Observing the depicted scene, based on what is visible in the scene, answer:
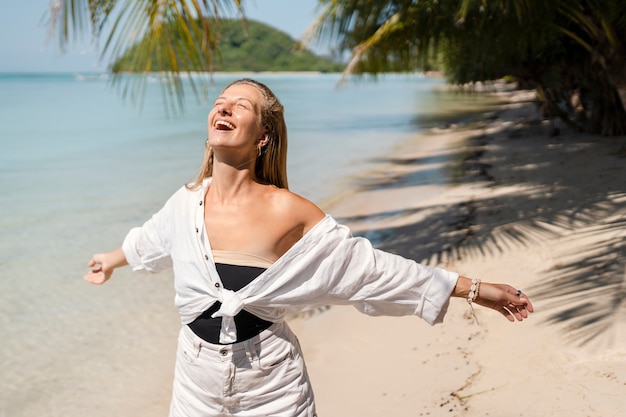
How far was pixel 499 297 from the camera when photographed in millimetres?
2105

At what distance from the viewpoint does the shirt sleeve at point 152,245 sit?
7.39 ft

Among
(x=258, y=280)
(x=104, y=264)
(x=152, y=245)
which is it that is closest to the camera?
(x=258, y=280)

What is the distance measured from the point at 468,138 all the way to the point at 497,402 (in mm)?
16120

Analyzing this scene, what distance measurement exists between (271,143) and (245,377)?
28.2 inches

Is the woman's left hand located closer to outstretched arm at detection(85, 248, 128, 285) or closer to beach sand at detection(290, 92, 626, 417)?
outstretched arm at detection(85, 248, 128, 285)

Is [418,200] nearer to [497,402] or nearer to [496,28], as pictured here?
[496,28]

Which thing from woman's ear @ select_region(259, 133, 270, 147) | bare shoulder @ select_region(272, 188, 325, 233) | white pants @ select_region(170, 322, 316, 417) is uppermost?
woman's ear @ select_region(259, 133, 270, 147)

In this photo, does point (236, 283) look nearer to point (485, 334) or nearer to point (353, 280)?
point (353, 280)

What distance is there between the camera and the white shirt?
1.98m

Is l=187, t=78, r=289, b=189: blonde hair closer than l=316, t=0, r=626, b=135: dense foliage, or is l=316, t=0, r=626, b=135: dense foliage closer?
l=187, t=78, r=289, b=189: blonde hair

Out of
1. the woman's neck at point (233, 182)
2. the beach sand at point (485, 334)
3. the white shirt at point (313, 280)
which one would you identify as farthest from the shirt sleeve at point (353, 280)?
the beach sand at point (485, 334)

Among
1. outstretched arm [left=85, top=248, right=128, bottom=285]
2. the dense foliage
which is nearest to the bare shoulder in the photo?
outstretched arm [left=85, top=248, right=128, bottom=285]

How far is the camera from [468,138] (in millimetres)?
19188

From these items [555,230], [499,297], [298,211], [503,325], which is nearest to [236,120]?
[298,211]
